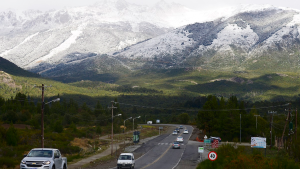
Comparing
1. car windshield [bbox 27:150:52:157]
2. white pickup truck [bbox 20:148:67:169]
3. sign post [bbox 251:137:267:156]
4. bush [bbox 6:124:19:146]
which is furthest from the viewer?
sign post [bbox 251:137:267:156]

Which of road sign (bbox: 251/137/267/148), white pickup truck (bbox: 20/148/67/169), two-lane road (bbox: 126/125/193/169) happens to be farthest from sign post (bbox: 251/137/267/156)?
white pickup truck (bbox: 20/148/67/169)

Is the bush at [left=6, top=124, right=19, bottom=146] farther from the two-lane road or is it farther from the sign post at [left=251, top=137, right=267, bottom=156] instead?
the sign post at [left=251, top=137, right=267, bottom=156]

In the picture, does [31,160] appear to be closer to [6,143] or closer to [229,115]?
[6,143]

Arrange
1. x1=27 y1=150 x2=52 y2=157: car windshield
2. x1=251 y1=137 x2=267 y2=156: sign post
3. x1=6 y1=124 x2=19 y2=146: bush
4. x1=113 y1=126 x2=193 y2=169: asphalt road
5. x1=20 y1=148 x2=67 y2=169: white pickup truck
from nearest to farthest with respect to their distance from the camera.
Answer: x1=20 y1=148 x2=67 y2=169: white pickup truck, x1=27 y1=150 x2=52 y2=157: car windshield, x1=113 y1=126 x2=193 y2=169: asphalt road, x1=6 y1=124 x2=19 y2=146: bush, x1=251 y1=137 x2=267 y2=156: sign post

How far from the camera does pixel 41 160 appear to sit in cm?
2875

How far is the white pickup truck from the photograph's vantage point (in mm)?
28547

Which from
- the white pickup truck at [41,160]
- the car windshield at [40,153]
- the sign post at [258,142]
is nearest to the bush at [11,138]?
the white pickup truck at [41,160]

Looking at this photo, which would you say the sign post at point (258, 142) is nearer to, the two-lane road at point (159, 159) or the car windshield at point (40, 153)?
the two-lane road at point (159, 159)

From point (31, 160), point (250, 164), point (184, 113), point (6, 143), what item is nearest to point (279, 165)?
point (250, 164)

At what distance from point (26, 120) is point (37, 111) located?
18.6 meters

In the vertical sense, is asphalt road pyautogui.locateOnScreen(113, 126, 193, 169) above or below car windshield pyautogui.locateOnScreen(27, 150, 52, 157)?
below

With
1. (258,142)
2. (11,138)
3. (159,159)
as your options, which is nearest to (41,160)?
(159,159)

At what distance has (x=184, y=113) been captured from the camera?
186625 mm

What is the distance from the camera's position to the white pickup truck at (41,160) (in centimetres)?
2855
